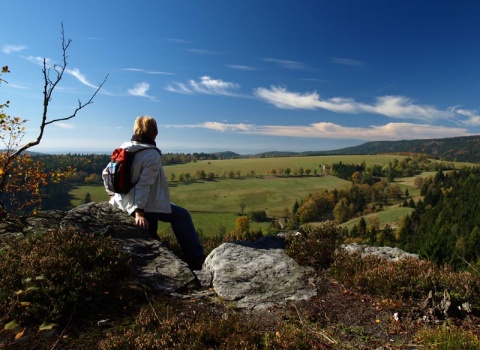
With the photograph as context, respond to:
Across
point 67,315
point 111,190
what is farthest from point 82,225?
point 67,315

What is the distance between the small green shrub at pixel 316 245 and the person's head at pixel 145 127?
4305mm

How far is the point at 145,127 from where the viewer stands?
21.7 ft

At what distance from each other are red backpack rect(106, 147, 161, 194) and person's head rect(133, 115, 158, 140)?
1.19 feet

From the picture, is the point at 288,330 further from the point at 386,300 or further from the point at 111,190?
the point at 111,190

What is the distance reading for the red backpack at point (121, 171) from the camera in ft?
20.7

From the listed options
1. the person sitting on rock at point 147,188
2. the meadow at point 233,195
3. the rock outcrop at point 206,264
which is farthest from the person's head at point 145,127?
the meadow at point 233,195

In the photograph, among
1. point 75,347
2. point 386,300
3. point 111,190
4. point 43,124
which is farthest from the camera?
point 43,124

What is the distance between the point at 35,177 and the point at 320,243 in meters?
11.3

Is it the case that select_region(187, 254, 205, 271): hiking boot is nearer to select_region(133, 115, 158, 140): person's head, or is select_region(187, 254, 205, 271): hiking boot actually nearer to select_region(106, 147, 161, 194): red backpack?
select_region(106, 147, 161, 194): red backpack

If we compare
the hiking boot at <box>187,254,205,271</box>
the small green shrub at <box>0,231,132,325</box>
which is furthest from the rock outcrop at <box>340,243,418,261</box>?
the small green shrub at <box>0,231,132,325</box>

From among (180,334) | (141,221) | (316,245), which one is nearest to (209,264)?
(141,221)

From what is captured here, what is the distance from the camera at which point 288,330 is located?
13.5 ft

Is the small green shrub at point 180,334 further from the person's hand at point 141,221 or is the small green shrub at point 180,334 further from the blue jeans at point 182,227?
the blue jeans at point 182,227

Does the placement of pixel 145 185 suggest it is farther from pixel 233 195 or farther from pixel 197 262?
pixel 233 195
